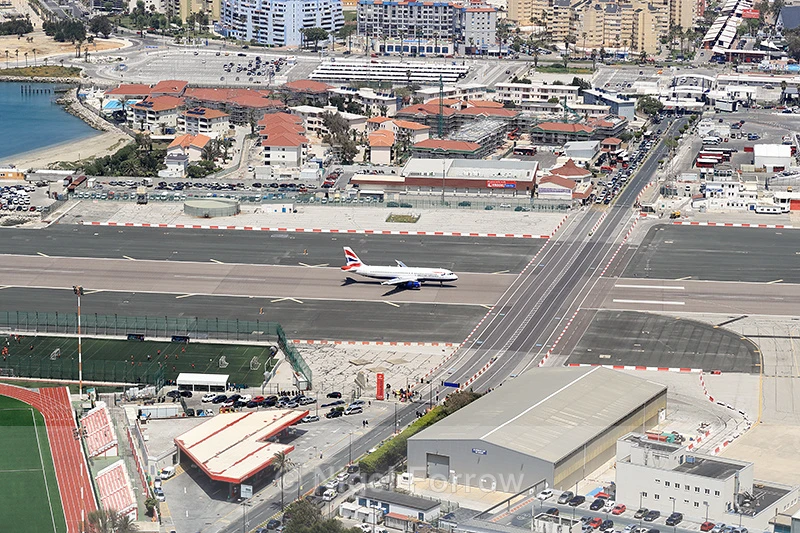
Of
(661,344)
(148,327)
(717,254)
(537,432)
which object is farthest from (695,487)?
(717,254)

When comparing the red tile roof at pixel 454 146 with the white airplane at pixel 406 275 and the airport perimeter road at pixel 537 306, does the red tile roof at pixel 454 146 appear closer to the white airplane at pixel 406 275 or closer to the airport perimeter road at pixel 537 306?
the airport perimeter road at pixel 537 306

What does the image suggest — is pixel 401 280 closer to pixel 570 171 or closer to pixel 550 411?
pixel 550 411

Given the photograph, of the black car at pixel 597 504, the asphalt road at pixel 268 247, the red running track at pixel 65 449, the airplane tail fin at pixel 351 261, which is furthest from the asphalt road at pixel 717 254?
the black car at pixel 597 504

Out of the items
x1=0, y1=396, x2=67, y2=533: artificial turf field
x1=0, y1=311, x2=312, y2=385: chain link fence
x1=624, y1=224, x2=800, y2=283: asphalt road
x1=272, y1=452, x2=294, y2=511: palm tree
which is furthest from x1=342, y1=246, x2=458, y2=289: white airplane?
x1=272, y1=452, x2=294, y2=511: palm tree

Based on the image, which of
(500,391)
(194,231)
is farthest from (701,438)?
(194,231)

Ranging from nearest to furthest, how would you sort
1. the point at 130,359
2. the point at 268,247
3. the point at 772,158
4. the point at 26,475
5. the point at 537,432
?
the point at 537,432 → the point at 26,475 → the point at 130,359 → the point at 268,247 → the point at 772,158
